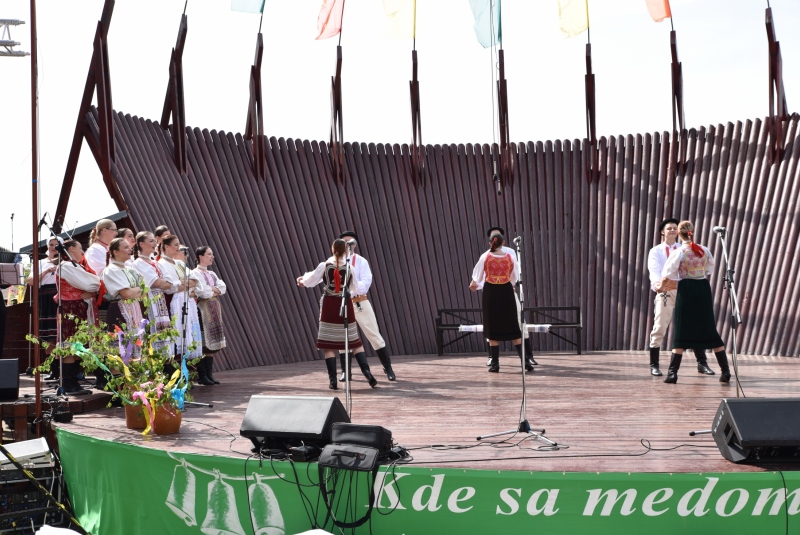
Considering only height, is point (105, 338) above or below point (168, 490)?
above

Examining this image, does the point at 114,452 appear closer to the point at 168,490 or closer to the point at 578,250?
the point at 168,490

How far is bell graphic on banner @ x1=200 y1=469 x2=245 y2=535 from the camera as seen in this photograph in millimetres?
4012

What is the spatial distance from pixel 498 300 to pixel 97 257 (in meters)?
3.81

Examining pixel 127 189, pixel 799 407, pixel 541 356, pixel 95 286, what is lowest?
pixel 541 356

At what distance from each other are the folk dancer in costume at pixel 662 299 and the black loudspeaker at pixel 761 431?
3321 millimetres

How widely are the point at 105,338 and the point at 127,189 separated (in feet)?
11.4

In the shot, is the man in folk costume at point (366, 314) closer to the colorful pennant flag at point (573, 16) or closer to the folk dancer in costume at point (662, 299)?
the folk dancer in costume at point (662, 299)

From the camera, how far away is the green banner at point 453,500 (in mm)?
3486

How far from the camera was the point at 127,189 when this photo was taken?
318 inches

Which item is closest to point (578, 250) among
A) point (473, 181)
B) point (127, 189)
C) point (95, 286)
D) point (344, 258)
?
point (473, 181)

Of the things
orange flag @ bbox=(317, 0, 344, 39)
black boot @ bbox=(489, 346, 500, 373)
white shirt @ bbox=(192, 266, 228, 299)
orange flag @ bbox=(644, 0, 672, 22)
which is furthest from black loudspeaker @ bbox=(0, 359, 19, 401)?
orange flag @ bbox=(644, 0, 672, 22)

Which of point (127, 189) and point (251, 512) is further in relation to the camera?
point (127, 189)

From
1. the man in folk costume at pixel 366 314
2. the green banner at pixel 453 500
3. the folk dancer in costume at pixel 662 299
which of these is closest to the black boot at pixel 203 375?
the man in folk costume at pixel 366 314

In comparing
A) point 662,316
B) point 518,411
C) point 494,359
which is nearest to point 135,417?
point 518,411
